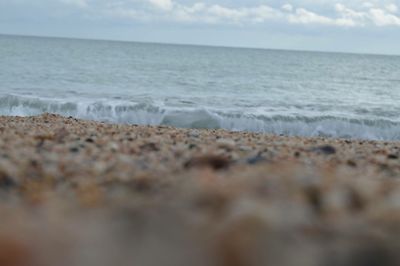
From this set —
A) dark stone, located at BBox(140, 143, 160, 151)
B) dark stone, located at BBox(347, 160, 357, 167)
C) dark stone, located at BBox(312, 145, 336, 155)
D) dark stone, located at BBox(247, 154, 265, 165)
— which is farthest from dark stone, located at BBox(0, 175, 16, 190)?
dark stone, located at BBox(312, 145, 336, 155)

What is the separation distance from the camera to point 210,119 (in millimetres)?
16672

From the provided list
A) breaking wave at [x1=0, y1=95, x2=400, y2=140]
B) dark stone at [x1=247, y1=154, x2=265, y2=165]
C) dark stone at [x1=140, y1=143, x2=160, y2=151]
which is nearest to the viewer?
dark stone at [x1=247, y1=154, x2=265, y2=165]

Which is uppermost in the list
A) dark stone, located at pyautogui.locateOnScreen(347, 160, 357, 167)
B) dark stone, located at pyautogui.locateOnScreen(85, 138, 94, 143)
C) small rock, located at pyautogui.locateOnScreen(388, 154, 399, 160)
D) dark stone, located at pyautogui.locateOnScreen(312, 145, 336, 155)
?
dark stone, located at pyautogui.locateOnScreen(347, 160, 357, 167)

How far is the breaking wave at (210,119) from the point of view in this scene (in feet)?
52.9

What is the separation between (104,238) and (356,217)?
1.11 meters

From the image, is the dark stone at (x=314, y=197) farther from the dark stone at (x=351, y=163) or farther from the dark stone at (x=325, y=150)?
the dark stone at (x=325, y=150)

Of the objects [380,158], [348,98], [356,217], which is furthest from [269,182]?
[348,98]

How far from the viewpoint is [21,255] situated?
1697mm

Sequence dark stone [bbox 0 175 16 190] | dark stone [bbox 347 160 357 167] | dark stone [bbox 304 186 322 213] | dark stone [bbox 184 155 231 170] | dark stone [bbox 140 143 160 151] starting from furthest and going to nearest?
dark stone [bbox 140 143 160 151] < dark stone [bbox 347 160 357 167] < dark stone [bbox 184 155 231 170] < dark stone [bbox 0 175 16 190] < dark stone [bbox 304 186 322 213]

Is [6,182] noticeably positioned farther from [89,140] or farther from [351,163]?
[351,163]

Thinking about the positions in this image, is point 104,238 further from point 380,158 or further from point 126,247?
point 380,158

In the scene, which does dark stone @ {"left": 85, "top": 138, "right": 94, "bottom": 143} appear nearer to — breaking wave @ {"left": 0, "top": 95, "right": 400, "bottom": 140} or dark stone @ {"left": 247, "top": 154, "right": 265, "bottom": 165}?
dark stone @ {"left": 247, "top": 154, "right": 265, "bottom": 165}

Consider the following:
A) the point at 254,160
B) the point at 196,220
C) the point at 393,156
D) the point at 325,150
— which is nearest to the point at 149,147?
the point at 254,160

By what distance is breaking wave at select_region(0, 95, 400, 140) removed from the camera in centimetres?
1611
